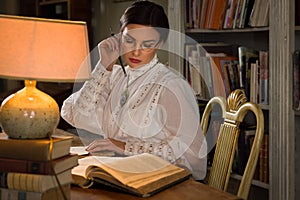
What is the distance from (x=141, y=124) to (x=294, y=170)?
2.96 ft

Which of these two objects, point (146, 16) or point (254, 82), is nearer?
point (146, 16)

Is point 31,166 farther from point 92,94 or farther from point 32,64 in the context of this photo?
point 92,94

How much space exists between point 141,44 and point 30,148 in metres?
0.93

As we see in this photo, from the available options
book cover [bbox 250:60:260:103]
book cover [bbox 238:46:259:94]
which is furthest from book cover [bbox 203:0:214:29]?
book cover [bbox 250:60:260:103]

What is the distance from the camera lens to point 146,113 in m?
2.10

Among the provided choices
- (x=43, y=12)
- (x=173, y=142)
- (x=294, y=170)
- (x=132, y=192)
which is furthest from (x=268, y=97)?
(x=43, y=12)

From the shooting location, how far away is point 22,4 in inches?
211

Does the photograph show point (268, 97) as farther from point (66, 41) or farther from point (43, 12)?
point (43, 12)

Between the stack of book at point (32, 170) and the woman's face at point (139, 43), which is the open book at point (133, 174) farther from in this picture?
the woman's face at point (139, 43)

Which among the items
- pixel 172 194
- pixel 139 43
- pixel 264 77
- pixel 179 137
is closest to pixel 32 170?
pixel 172 194

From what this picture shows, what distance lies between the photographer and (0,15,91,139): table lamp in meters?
1.36

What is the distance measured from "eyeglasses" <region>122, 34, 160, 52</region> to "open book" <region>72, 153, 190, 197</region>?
0.61 meters

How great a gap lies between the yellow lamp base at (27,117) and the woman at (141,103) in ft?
1.76

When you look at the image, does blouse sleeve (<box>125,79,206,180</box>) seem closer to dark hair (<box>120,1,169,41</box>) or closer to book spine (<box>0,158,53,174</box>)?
dark hair (<box>120,1,169,41</box>)
